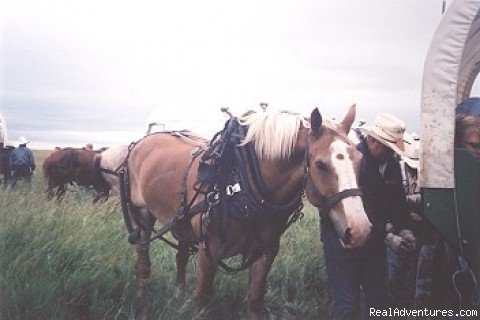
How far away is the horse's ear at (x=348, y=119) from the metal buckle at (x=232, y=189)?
2.74 ft

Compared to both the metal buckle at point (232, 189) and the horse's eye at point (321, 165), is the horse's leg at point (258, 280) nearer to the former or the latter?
the metal buckle at point (232, 189)

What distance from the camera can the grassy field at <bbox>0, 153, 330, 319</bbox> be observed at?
3586mm

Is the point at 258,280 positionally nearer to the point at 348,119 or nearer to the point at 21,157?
the point at 348,119

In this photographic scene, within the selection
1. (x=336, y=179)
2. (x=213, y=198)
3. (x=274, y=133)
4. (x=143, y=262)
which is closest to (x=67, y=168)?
(x=143, y=262)

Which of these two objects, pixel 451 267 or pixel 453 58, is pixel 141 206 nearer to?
pixel 451 267

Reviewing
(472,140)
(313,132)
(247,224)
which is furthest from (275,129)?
(472,140)

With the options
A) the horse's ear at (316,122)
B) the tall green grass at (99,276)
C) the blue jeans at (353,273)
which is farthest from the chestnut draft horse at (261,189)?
the tall green grass at (99,276)

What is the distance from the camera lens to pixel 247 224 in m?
3.45

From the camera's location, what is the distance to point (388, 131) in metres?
3.70

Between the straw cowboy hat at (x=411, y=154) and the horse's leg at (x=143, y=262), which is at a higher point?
the straw cowboy hat at (x=411, y=154)

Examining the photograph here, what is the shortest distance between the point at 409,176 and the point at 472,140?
4.08ft

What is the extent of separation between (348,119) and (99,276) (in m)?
2.38

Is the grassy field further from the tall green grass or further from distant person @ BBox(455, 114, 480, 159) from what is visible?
distant person @ BBox(455, 114, 480, 159)

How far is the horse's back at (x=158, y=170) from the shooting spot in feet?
14.1
